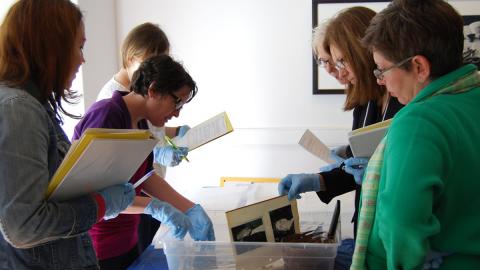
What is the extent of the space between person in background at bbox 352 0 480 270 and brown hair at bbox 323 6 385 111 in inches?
18.0

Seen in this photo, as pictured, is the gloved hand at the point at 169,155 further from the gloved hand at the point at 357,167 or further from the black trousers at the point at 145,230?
the gloved hand at the point at 357,167

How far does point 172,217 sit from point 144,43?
0.88m

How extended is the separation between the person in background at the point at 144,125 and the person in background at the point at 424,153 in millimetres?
666

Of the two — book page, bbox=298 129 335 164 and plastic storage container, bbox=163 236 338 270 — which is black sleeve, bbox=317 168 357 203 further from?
plastic storage container, bbox=163 236 338 270

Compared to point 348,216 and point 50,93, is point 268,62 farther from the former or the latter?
point 50,93

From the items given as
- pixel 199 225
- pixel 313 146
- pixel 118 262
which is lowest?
pixel 118 262

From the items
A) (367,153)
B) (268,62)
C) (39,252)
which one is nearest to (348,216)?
(367,153)

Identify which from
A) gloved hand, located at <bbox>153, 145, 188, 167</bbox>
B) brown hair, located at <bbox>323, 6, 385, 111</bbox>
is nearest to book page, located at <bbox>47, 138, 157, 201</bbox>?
brown hair, located at <bbox>323, 6, 385, 111</bbox>

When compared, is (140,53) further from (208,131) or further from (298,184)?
(298,184)

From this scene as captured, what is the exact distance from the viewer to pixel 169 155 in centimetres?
193

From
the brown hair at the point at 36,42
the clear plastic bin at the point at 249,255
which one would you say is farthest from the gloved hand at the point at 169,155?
the brown hair at the point at 36,42

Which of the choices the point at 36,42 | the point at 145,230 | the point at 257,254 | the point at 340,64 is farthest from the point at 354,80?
the point at 145,230

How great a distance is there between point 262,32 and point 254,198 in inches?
52.4

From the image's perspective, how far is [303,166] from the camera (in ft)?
9.41
